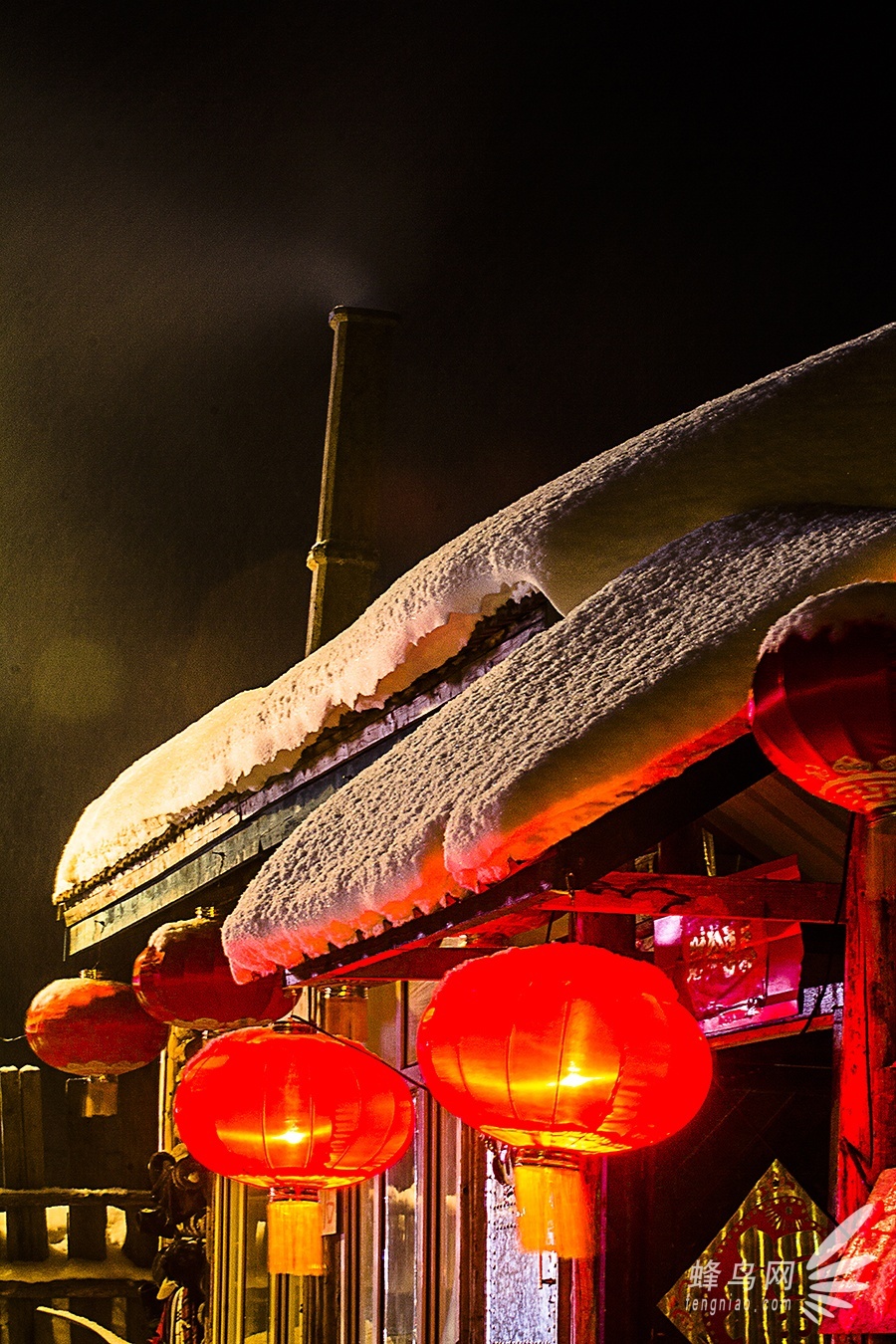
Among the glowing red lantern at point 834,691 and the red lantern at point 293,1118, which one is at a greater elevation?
the glowing red lantern at point 834,691

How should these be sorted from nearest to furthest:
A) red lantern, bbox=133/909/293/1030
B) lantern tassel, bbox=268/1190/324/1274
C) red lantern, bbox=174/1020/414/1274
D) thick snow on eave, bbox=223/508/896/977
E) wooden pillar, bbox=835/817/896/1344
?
wooden pillar, bbox=835/817/896/1344 → thick snow on eave, bbox=223/508/896/977 → red lantern, bbox=174/1020/414/1274 → lantern tassel, bbox=268/1190/324/1274 → red lantern, bbox=133/909/293/1030

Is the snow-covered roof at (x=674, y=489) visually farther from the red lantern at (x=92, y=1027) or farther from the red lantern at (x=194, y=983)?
the red lantern at (x=92, y=1027)

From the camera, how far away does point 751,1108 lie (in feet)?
18.9

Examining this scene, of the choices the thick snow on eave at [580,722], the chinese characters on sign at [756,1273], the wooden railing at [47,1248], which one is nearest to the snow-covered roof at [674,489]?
the thick snow on eave at [580,722]

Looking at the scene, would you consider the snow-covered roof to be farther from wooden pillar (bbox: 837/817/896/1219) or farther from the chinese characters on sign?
the chinese characters on sign

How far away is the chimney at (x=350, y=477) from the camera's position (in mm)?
9438

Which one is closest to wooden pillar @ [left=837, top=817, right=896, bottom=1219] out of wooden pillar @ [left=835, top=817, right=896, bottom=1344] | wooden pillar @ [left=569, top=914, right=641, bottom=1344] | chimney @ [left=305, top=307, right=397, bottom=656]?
wooden pillar @ [left=835, top=817, right=896, bottom=1344]

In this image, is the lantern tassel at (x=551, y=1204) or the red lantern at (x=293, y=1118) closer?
the lantern tassel at (x=551, y=1204)

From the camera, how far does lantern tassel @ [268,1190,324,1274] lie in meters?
5.50

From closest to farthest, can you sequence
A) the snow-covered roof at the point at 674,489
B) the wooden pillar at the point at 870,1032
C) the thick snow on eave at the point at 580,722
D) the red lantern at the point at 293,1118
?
the wooden pillar at the point at 870,1032, the thick snow on eave at the point at 580,722, the snow-covered roof at the point at 674,489, the red lantern at the point at 293,1118

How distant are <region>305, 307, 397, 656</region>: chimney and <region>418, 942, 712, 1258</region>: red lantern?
5.47 meters

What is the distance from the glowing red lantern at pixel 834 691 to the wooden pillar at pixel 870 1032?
8.6 inches

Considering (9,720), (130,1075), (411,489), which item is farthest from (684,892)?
(9,720)

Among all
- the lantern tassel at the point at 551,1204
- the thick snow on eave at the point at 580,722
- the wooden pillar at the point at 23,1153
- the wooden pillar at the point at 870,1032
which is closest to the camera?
the wooden pillar at the point at 870,1032
